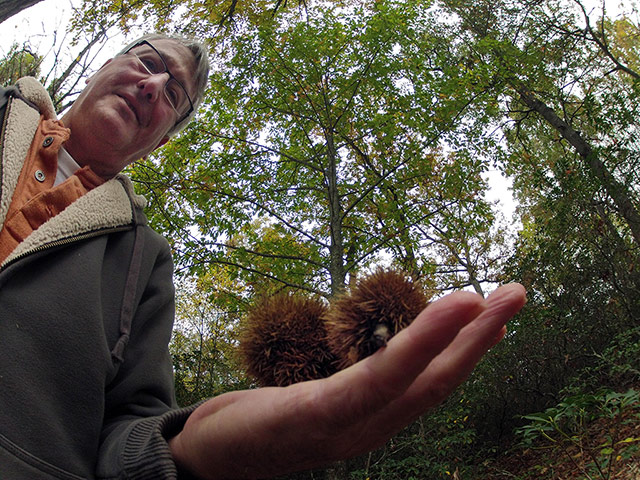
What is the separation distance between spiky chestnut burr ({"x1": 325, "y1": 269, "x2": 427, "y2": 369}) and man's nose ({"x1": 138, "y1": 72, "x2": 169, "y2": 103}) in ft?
5.21

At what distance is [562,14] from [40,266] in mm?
14684

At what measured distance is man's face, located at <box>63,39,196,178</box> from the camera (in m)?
1.93

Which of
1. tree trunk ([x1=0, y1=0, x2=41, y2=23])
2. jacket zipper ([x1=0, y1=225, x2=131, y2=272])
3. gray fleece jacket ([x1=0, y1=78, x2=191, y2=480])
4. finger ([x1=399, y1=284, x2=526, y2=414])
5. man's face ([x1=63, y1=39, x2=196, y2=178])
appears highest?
tree trunk ([x1=0, y1=0, x2=41, y2=23])

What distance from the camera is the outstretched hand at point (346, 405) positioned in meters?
0.78

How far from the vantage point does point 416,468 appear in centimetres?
642

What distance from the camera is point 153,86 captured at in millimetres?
2000

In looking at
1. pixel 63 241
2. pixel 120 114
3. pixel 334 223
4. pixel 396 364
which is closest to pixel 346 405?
pixel 396 364

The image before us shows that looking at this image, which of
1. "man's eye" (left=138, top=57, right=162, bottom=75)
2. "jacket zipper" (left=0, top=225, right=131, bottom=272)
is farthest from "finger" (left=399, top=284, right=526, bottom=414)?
"man's eye" (left=138, top=57, right=162, bottom=75)

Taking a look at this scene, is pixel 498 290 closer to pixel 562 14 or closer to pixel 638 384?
pixel 638 384

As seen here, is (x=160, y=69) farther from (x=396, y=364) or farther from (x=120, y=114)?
(x=396, y=364)

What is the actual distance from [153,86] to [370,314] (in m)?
1.69

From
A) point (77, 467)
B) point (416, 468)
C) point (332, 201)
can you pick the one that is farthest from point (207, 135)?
point (77, 467)

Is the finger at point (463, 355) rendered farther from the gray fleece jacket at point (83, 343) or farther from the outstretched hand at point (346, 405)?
the gray fleece jacket at point (83, 343)

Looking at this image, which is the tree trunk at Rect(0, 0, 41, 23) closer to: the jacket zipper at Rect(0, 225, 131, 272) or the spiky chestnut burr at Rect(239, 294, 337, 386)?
the jacket zipper at Rect(0, 225, 131, 272)
